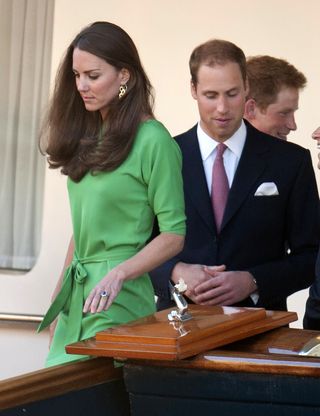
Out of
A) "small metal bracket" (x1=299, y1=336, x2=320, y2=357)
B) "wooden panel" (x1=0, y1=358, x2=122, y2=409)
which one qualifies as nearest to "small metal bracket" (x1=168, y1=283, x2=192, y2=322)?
"wooden panel" (x1=0, y1=358, x2=122, y2=409)

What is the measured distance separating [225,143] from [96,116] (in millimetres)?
703

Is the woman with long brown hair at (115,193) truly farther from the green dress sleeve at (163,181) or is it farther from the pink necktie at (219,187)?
the pink necktie at (219,187)

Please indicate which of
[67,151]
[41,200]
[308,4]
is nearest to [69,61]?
[67,151]

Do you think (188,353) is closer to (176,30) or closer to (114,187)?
(114,187)

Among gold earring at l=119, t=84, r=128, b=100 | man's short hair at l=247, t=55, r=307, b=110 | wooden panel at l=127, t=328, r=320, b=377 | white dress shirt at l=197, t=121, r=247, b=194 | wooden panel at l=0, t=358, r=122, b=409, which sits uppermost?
man's short hair at l=247, t=55, r=307, b=110

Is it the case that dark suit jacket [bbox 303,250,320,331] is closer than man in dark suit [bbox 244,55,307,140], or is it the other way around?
dark suit jacket [bbox 303,250,320,331]

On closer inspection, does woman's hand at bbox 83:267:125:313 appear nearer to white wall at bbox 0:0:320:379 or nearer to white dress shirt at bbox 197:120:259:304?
white dress shirt at bbox 197:120:259:304

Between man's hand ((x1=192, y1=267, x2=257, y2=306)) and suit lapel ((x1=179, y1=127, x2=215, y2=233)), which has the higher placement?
suit lapel ((x1=179, y1=127, x2=215, y2=233))

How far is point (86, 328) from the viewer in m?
3.36

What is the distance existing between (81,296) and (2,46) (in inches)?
138

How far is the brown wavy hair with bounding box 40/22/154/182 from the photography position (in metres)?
3.38

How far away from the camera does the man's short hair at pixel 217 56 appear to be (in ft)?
13.5

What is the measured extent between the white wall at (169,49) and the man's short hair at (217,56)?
189cm

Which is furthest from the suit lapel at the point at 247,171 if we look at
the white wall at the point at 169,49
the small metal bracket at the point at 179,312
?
the white wall at the point at 169,49
